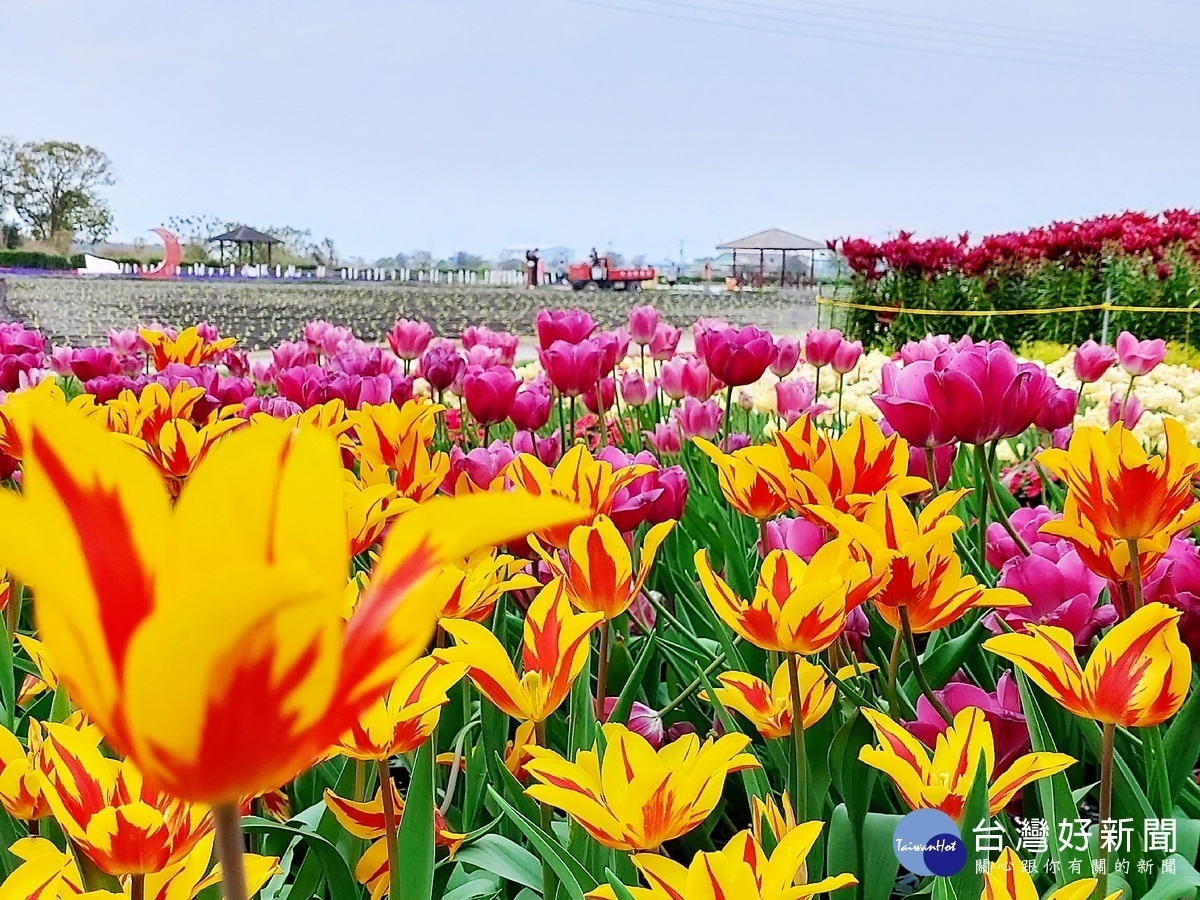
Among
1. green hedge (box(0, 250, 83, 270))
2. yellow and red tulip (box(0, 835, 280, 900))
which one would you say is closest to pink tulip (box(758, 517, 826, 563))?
yellow and red tulip (box(0, 835, 280, 900))

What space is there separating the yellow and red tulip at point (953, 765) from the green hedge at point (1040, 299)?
6296mm

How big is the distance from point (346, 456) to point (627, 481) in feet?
2.24

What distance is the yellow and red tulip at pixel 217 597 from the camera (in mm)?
273

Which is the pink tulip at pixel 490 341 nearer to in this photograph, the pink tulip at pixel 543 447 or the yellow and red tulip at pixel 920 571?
the pink tulip at pixel 543 447

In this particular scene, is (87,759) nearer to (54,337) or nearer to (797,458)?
(797,458)

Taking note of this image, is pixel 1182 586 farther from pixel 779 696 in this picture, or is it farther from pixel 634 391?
pixel 634 391

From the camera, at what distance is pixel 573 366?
2.02 m

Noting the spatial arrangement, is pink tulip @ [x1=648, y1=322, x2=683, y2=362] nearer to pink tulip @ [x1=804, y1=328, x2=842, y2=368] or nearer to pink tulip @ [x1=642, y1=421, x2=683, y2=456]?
pink tulip @ [x1=804, y1=328, x2=842, y2=368]

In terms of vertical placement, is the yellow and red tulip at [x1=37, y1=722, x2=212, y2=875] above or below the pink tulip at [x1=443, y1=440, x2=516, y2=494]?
below

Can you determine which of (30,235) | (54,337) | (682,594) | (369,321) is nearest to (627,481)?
(682,594)

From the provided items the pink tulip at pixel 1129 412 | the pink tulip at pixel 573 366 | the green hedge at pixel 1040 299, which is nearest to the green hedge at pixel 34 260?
the green hedge at pixel 1040 299

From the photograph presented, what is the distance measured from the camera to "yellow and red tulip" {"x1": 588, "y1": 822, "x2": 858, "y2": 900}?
1.61 feet

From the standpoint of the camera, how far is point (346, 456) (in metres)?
1.58

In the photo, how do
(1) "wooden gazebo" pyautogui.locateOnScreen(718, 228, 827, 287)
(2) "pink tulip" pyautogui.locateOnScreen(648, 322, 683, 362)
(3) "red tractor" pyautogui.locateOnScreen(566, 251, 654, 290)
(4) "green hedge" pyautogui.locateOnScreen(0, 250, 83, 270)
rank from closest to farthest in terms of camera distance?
(2) "pink tulip" pyautogui.locateOnScreen(648, 322, 683, 362) → (3) "red tractor" pyautogui.locateOnScreen(566, 251, 654, 290) → (4) "green hedge" pyautogui.locateOnScreen(0, 250, 83, 270) → (1) "wooden gazebo" pyautogui.locateOnScreen(718, 228, 827, 287)
